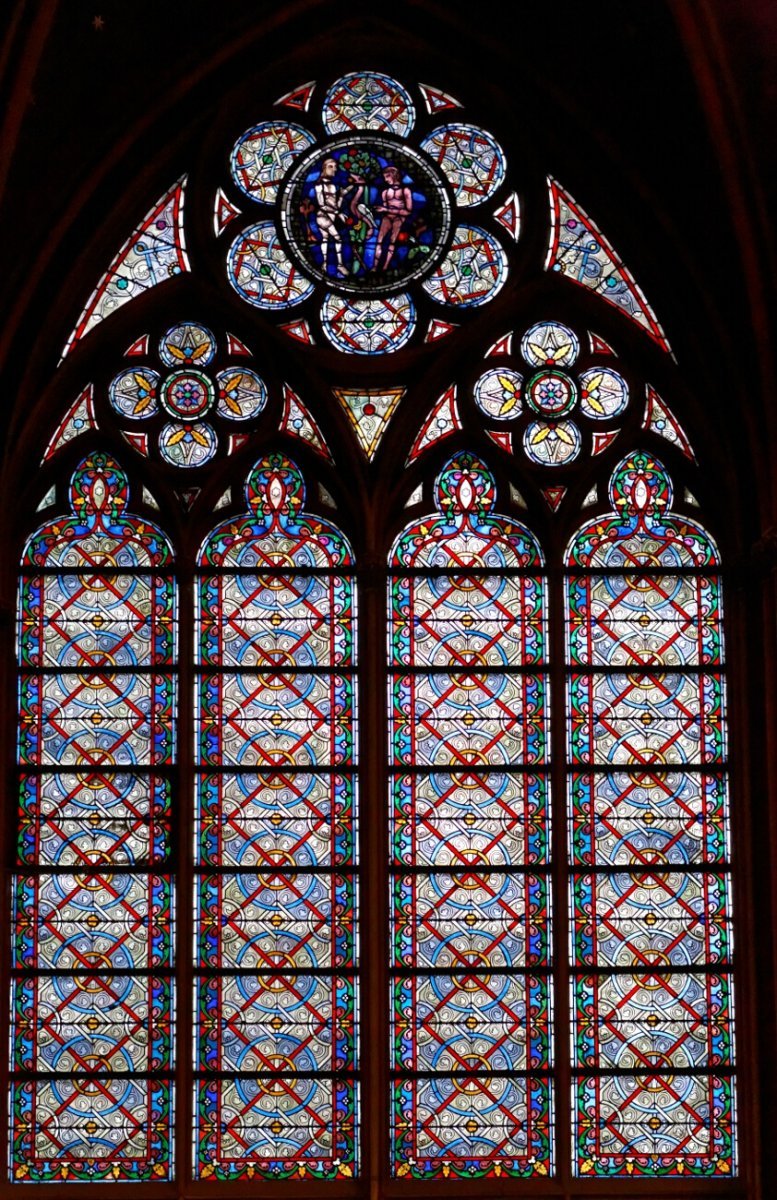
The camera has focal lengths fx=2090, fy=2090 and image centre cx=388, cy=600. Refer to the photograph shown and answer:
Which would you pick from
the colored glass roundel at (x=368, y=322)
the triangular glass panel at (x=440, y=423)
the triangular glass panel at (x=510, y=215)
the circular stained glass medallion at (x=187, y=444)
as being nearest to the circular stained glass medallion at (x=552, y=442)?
the triangular glass panel at (x=440, y=423)

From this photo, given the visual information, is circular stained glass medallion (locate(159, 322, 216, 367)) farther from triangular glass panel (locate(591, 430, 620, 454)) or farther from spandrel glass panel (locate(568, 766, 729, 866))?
spandrel glass panel (locate(568, 766, 729, 866))

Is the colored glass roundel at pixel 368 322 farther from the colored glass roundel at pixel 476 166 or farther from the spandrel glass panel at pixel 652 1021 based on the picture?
the spandrel glass panel at pixel 652 1021

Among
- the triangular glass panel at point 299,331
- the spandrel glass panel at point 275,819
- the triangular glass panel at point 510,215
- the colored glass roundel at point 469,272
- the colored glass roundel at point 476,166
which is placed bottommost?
the spandrel glass panel at point 275,819

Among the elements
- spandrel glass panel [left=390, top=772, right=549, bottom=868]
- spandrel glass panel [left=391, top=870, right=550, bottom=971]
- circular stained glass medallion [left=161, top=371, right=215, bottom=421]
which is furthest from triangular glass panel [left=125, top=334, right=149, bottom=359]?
spandrel glass panel [left=391, top=870, right=550, bottom=971]

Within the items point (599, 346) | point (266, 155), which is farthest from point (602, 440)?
point (266, 155)

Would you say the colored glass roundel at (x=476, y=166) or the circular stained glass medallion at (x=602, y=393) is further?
the colored glass roundel at (x=476, y=166)

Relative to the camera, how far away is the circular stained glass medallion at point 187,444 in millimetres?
11109

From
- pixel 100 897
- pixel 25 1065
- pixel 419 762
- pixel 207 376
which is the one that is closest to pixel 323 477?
pixel 207 376

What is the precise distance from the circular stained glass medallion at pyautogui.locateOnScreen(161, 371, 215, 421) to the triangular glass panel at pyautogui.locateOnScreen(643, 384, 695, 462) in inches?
92.4

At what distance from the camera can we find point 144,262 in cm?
1128

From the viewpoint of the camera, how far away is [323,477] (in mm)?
11117

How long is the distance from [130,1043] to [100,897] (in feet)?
2.44

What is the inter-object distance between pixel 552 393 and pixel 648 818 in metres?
2.34

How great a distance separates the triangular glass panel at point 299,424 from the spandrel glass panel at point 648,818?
2.23 metres
